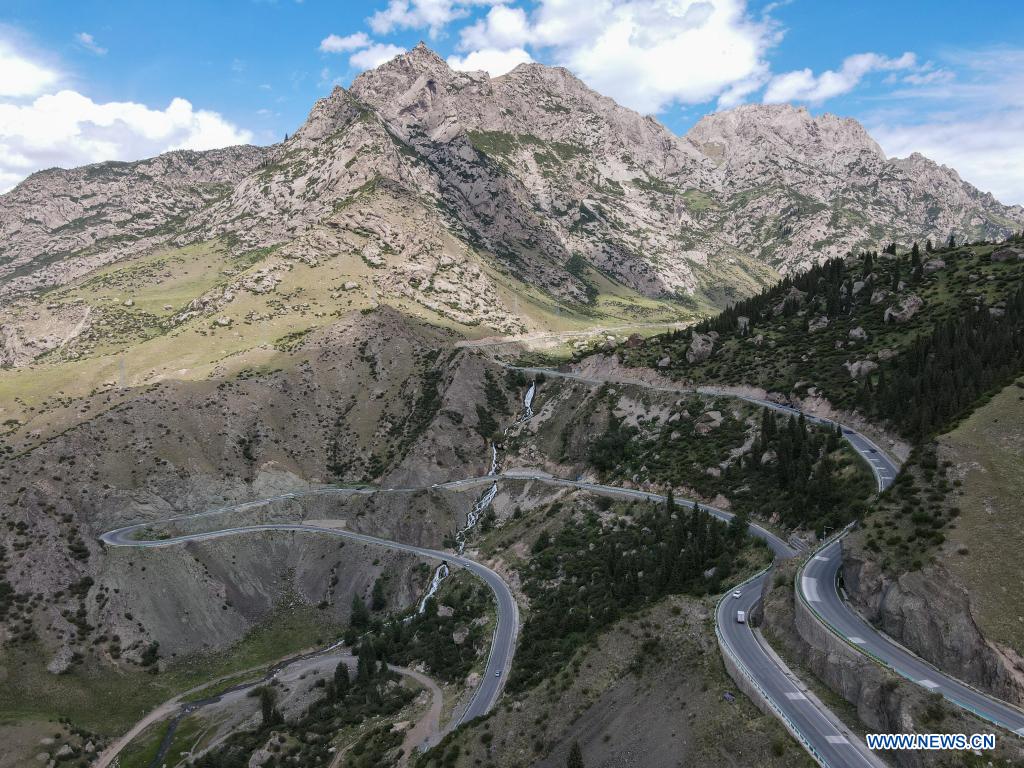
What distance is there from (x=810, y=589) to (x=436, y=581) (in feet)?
189

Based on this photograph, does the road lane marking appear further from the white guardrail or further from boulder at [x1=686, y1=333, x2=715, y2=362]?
boulder at [x1=686, y1=333, x2=715, y2=362]

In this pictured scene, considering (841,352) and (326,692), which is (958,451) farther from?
(326,692)

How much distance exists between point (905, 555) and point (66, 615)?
313ft

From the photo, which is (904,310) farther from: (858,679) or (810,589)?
(858,679)

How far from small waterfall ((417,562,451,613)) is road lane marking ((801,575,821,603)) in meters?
53.6

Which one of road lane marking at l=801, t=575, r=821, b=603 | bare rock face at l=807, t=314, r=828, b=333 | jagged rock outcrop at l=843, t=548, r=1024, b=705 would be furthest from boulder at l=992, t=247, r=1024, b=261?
jagged rock outcrop at l=843, t=548, r=1024, b=705

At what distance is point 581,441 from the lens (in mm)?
108375

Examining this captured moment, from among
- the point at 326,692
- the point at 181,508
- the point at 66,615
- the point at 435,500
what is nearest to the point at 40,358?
the point at 181,508

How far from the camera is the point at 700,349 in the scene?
113 meters

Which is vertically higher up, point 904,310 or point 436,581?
point 904,310

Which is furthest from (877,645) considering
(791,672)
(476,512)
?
(476,512)

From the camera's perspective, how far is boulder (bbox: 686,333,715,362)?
112812 mm

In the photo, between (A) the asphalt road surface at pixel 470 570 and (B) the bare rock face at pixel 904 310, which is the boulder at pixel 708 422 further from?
(A) the asphalt road surface at pixel 470 570

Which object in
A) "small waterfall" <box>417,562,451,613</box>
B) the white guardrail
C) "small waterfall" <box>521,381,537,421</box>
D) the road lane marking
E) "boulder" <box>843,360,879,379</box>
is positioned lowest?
"small waterfall" <box>417,562,451,613</box>
